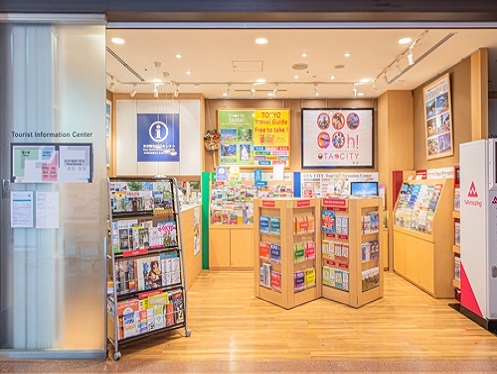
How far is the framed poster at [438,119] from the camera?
480 cm

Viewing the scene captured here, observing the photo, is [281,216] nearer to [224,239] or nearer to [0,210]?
[224,239]

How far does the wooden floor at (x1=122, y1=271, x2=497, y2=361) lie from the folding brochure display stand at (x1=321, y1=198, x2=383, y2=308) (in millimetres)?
181

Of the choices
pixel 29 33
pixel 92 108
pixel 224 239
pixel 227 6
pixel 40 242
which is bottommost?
pixel 224 239

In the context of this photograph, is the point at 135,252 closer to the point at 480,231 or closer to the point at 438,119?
the point at 480,231

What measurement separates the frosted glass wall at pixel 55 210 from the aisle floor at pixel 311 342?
1.00ft

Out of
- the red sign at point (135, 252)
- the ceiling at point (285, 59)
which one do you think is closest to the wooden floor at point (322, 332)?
the red sign at point (135, 252)

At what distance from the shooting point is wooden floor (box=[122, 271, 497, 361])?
9.94 feet

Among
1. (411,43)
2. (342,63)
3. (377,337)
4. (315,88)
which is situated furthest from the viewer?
(315,88)

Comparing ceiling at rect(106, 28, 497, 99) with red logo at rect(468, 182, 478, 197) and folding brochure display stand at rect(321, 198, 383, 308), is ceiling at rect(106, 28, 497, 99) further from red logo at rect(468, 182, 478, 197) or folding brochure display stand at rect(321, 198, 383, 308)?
folding brochure display stand at rect(321, 198, 383, 308)

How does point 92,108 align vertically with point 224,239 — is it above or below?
above

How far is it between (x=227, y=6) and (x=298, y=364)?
3288mm

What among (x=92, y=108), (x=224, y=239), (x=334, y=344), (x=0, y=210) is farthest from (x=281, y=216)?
(x=0, y=210)

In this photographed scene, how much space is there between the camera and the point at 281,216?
13.8 ft

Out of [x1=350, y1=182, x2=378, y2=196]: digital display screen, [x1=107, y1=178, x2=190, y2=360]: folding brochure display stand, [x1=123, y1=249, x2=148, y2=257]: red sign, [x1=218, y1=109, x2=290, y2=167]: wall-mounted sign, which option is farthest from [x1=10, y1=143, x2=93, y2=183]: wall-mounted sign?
[x1=350, y1=182, x2=378, y2=196]: digital display screen
